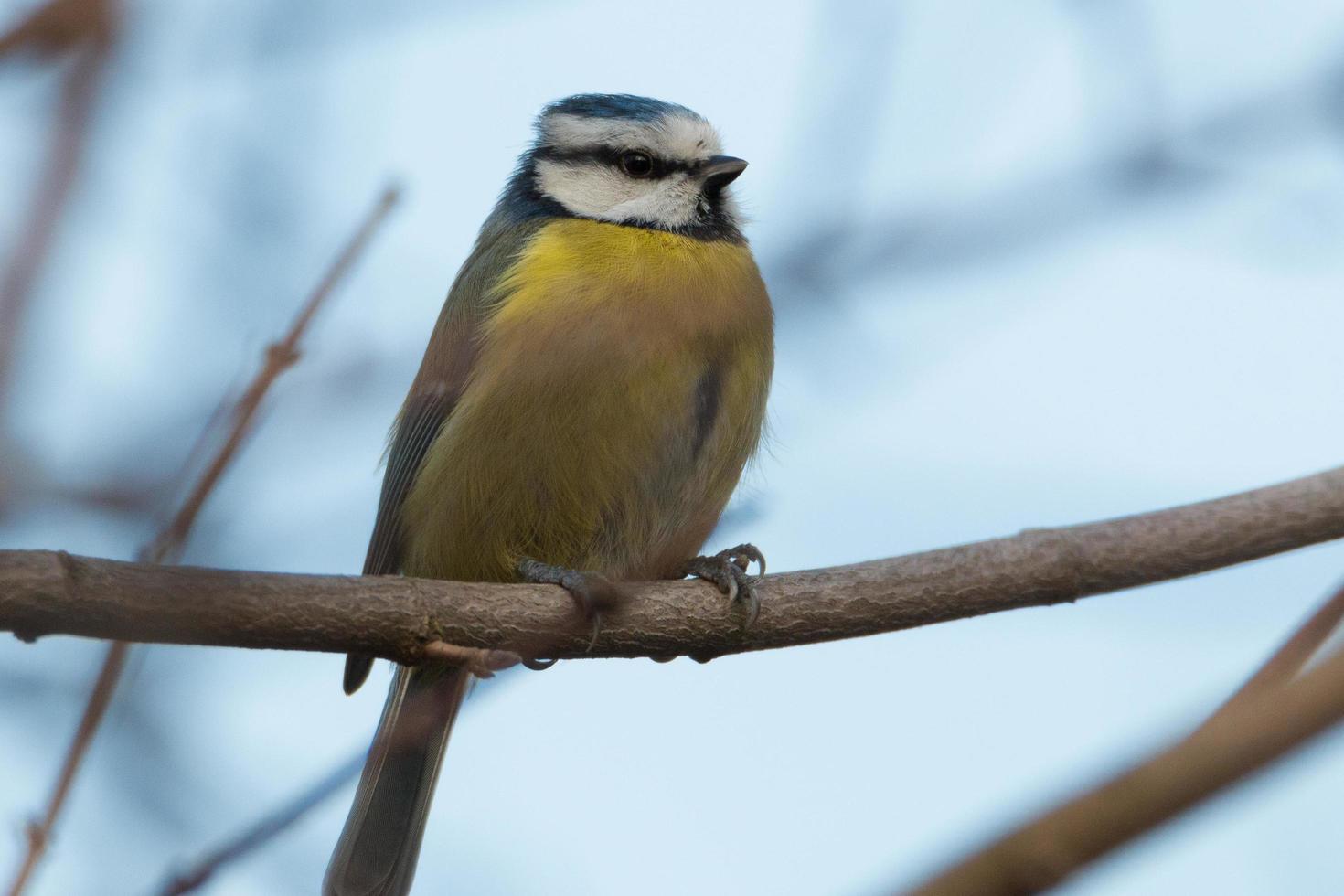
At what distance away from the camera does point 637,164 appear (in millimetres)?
4605

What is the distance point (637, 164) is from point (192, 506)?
3071 millimetres

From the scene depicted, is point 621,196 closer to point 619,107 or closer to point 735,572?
point 619,107

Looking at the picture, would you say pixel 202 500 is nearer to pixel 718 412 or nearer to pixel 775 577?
pixel 775 577

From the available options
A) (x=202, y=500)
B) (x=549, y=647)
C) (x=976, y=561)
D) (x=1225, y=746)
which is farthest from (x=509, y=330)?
(x=1225, y=746)

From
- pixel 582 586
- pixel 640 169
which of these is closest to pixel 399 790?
pixel 582 586

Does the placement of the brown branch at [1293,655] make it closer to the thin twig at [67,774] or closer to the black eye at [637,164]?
the thin twig at [67,774]

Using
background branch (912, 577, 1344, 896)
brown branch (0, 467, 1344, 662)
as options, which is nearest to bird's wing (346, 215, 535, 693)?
brown branch (0, 467, 1344, 662)

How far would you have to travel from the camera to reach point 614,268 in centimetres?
407

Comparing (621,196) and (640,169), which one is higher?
(640,169)

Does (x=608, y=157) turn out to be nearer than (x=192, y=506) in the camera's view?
No

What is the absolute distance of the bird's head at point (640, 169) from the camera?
176 inches

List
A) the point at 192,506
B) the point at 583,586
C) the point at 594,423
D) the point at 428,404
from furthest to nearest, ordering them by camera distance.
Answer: the point at 428,404 < the point at 594,423 < the point at 583,586 < the point at 192,506

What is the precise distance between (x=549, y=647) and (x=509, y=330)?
1241 mm

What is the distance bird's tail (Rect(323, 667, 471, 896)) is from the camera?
3920 millimetres
